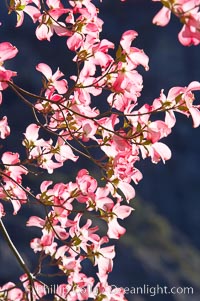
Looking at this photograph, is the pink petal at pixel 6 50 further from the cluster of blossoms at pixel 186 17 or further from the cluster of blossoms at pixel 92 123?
the cluster of blossoms at pixel 186 17

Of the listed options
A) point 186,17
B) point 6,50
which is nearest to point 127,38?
point 6,50

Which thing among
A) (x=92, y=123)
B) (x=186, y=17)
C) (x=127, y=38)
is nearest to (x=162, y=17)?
(x=186, y=17)

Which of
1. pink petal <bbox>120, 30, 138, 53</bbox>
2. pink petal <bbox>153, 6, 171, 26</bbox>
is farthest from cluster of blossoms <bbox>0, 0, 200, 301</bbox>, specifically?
pink petal <bbox>153, 6, 171, 26</bbox>

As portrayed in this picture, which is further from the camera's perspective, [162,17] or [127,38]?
[127,38]

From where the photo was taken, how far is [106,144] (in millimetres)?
1292

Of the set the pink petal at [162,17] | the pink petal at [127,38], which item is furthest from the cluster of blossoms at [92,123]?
the pink petal at [162,17]

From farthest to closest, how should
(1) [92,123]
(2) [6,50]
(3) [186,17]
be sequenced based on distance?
(1) [92,123] → (2) [6,50] → (3) [186,17]

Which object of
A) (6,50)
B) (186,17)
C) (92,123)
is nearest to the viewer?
(186,17)

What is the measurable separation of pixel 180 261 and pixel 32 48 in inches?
106

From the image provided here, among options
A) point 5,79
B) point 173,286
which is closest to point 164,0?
point 5,79

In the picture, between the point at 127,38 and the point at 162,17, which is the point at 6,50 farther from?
the point at 162,17

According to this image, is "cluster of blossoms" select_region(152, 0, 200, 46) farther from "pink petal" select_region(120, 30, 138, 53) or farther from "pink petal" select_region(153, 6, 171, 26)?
"pink petal" select_region(120, 30, 138, 53)

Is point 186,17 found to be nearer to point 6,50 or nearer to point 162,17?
point 162,17

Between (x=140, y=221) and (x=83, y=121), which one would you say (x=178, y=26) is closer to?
(x=140, y=221)
